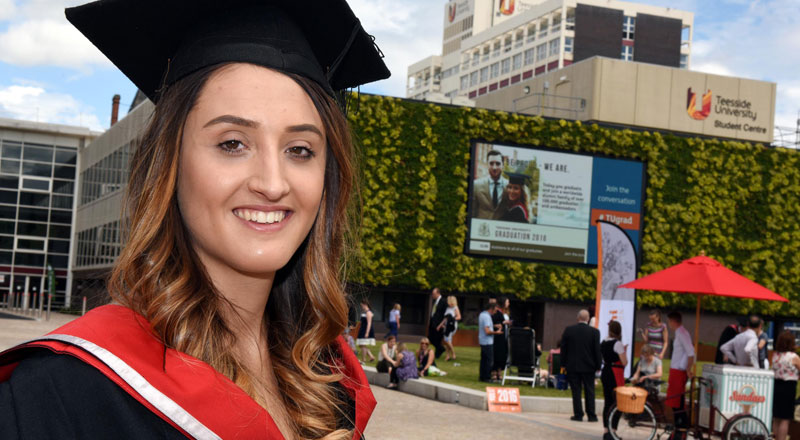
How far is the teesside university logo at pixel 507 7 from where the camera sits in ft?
346

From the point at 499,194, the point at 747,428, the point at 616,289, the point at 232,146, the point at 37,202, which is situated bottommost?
the point at 747,428

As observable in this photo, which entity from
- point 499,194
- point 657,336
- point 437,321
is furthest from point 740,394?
point 499,194

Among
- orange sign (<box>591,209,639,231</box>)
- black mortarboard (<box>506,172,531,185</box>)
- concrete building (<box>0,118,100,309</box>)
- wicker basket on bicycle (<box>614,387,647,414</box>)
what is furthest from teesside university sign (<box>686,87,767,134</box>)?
concrete building (<box>0,118,100,309</box>)

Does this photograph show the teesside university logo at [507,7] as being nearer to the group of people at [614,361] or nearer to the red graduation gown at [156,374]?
the group of people at [614,361]

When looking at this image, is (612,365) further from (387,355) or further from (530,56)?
(530,56)

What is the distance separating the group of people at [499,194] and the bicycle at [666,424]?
1845cm

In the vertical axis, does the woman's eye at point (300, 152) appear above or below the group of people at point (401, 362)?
above

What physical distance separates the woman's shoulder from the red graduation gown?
0.7 inches

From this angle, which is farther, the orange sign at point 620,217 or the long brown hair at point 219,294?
the orange sign at point 620,217

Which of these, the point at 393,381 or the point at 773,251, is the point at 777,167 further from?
the point at 393,381

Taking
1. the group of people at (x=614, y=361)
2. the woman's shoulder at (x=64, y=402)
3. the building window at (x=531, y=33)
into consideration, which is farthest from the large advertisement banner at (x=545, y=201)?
the building window at (x=531, y=33)

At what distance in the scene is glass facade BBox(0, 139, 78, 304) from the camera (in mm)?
58781

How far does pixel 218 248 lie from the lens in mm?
1640

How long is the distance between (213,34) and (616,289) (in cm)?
1537
